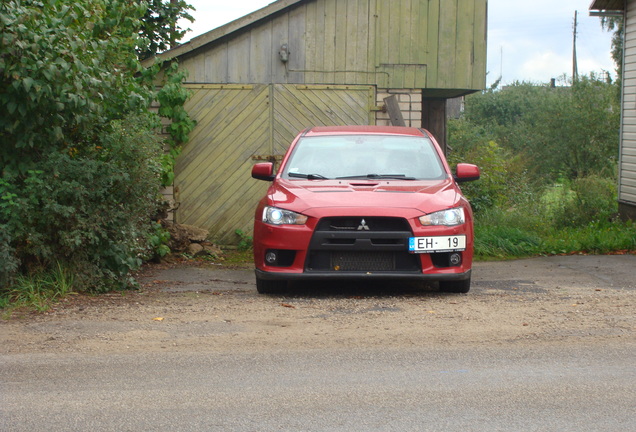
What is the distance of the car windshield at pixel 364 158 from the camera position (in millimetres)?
8625

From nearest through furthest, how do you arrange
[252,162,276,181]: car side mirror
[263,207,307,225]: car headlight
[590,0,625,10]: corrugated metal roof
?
[263,207,307,225]: car headlight → [252,162,276,181]: car side mirror → [590,0,625,10]: corrugated metal roof

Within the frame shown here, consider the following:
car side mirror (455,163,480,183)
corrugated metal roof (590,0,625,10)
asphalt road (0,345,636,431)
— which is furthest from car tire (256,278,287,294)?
corrugated metal roof (590,0,625,10)

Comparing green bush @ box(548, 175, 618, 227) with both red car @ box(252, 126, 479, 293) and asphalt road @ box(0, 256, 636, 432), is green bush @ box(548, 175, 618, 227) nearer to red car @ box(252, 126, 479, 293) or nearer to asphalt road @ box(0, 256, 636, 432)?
asphalt road @ box(0, 256, 636, 432)

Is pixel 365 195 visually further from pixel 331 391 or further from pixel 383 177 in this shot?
pixel 331 391

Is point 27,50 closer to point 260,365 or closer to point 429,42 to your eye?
point 260,365

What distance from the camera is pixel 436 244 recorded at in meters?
7.66

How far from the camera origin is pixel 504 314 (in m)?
6.93

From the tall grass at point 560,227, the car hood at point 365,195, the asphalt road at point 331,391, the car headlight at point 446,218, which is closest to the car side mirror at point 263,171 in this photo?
the car hood at point 365,195

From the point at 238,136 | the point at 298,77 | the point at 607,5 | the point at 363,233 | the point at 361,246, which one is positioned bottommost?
the point at 361,246

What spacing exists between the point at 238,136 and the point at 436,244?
18.6 ft

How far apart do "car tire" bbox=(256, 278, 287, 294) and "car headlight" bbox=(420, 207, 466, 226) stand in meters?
1.52

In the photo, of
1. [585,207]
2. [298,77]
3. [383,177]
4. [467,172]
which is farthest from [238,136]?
[585,207]

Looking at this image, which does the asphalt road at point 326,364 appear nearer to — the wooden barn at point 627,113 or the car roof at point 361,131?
the car roof at point 361,131

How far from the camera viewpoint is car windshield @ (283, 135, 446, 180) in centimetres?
862
